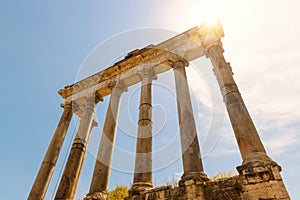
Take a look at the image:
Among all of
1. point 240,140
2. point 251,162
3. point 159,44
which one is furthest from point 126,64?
point 251,162

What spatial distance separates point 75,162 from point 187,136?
295 inches

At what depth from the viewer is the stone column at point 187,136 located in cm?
947

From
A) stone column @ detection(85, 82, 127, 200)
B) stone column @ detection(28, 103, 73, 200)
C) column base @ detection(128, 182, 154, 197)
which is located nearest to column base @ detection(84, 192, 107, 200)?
stone column @ detection(85, 82, 127, 200)

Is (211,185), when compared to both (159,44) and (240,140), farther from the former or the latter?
(159,44)

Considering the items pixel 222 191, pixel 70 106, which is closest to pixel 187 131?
pixel 222 191

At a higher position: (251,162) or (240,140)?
(240,140)

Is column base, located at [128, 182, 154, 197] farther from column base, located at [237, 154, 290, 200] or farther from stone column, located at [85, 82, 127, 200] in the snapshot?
column base, located at [237, 154, 290, 200]

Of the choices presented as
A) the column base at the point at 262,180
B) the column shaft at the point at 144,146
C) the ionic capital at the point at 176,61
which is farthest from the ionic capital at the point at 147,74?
the column base at the point at 262,180

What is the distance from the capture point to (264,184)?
7.36 meters

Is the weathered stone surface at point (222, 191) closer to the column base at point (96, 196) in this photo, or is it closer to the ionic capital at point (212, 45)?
the column base at point (96, 196)

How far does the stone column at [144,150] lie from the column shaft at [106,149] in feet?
8.22

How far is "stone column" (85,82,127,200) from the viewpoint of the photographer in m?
11.4

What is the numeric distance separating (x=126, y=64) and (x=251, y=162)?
483 inches

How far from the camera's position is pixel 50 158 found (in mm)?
14672
